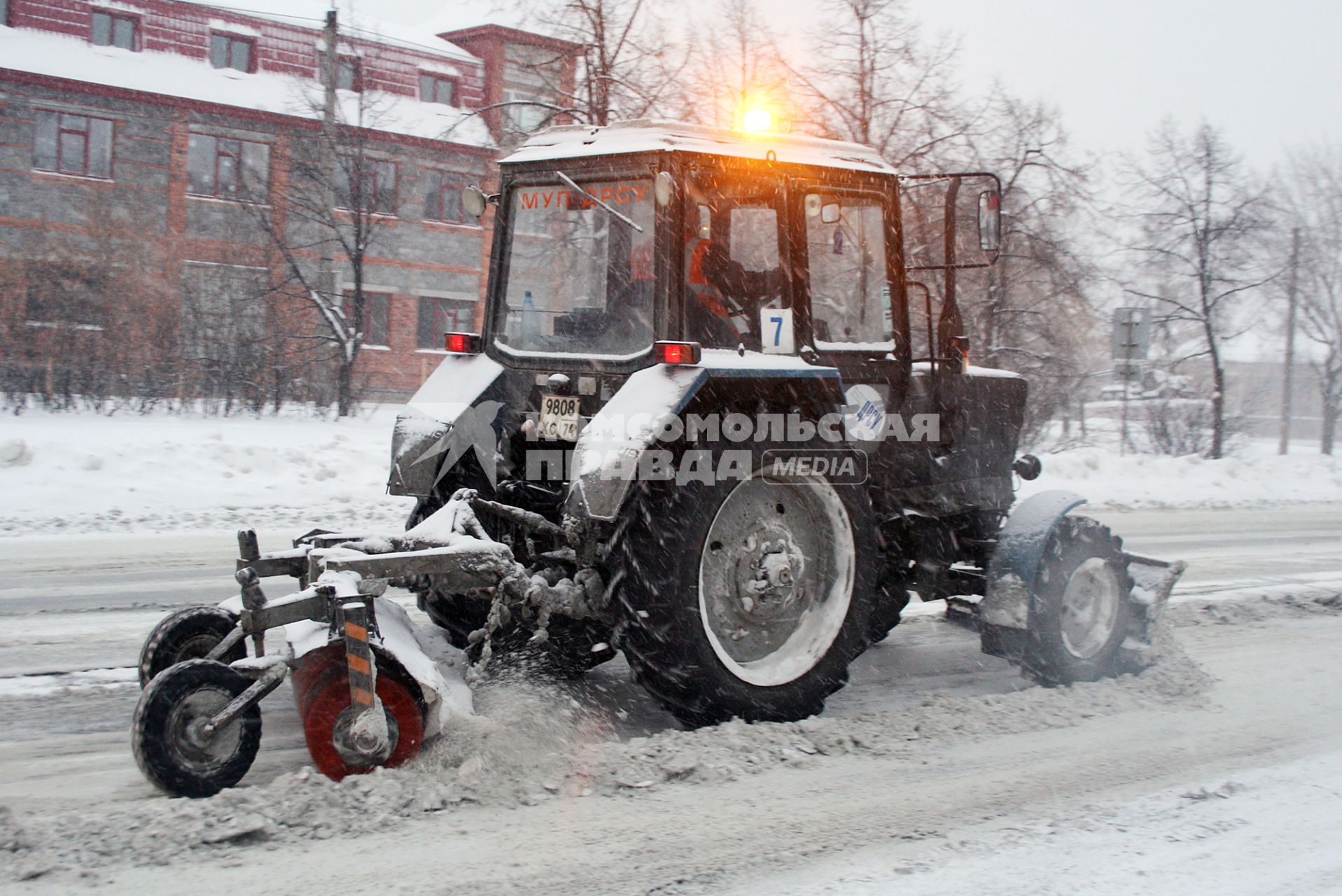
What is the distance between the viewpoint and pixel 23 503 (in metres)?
9.88

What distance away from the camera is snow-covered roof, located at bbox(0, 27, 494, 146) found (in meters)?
26.1

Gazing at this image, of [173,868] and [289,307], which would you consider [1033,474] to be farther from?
[289,307]

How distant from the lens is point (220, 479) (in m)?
11.5

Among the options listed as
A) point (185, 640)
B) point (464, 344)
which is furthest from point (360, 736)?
point (464, 344)

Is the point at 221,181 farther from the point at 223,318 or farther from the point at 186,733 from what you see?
the point at 186,733

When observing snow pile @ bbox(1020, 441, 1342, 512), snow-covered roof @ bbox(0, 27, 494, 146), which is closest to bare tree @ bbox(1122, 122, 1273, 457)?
snow pile @ bbox(1020, 441, 1342, 512)

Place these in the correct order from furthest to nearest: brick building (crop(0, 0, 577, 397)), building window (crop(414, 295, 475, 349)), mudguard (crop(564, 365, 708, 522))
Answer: building window (crop(414, 295, 475, 349)), brick building (crop(0, 0, 577, 397)), mudguard (crop(564, 365, 708, 522))

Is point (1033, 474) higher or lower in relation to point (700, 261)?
lower

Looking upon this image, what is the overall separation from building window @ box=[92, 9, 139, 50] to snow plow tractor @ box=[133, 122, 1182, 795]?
2736 cm

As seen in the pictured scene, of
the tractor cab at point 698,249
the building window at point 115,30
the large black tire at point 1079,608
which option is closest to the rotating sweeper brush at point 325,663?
the tractor cab at point 698,249

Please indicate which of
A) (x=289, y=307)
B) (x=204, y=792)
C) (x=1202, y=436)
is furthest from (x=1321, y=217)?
(x=204, y=792)

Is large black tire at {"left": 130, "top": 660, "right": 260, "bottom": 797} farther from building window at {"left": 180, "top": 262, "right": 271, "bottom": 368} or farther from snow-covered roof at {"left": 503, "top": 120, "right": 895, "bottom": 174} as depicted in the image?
building window at {"left": 180, "top": 262, "right": 271, "bottom": 368}

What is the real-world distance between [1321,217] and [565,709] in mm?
33225

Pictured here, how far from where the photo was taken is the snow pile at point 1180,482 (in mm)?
15477
